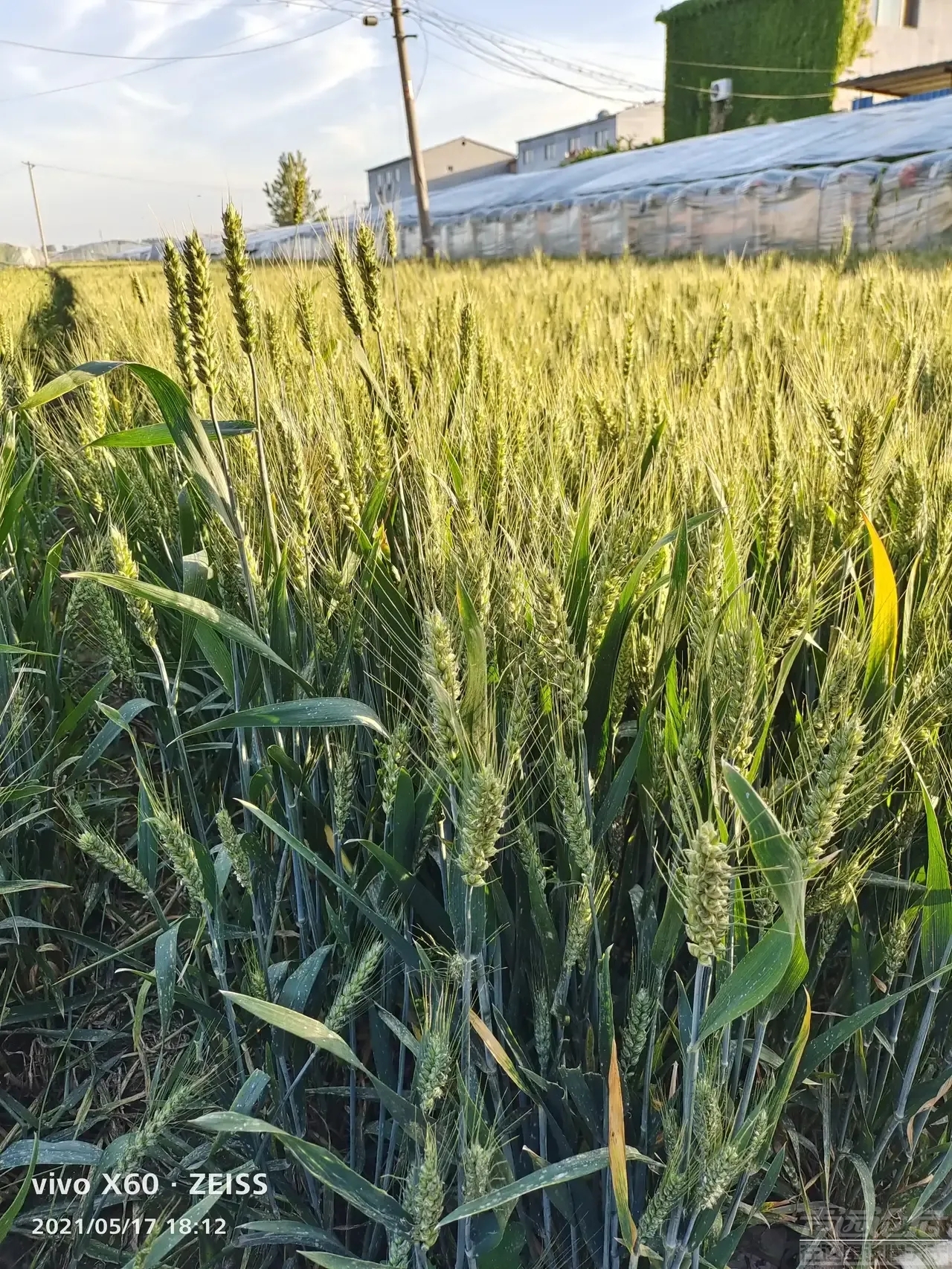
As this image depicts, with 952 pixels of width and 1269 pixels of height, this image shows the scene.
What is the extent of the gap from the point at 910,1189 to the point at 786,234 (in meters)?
14.2

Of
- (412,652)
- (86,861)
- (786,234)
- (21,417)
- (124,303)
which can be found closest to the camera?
(412,652)

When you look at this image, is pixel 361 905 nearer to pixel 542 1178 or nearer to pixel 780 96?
pixel 542 1178

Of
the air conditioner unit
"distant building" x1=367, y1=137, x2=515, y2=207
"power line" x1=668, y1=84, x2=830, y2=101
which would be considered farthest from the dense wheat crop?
"distant building" x1=367, y1=137, x2=515, y2=207

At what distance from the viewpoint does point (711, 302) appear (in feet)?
9.49

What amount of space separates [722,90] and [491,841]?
2927 cm

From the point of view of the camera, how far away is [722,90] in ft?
76.7

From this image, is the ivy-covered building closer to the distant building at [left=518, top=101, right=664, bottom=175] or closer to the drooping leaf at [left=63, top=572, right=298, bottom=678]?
the distant building at [left=518, top=101, right=664, bottom=175]

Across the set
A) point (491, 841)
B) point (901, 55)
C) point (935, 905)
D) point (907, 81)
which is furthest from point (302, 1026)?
point (901, 55)

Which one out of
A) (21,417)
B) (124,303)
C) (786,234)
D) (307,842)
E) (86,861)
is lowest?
(86,861)

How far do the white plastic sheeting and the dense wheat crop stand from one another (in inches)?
328

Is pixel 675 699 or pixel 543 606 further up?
pixel 543 606

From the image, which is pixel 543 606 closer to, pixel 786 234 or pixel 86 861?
pixel 86 861

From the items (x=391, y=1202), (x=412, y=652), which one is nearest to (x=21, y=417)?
(x=412, y=652)

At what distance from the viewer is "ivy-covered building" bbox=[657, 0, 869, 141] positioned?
68.7 feet
